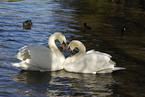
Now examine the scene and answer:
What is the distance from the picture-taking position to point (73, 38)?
15492 millimetres

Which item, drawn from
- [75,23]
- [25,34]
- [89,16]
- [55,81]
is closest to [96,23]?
[75,23]

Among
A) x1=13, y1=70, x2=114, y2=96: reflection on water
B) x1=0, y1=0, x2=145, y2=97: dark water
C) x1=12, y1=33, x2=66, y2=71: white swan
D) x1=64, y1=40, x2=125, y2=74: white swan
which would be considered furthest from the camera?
x1=64, y1=40, x2=125, y2=74: white swan

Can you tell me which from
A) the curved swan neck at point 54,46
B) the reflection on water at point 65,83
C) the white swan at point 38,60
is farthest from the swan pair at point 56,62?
the curved swan neck at point 54,46

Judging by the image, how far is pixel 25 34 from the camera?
52.3 ft

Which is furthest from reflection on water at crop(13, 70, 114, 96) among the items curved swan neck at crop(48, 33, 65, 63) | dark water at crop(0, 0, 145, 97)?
curved swan neck at crop(48, 33, 65, 63)

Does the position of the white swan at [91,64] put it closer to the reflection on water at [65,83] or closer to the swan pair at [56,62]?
the swan pair at [56,62]

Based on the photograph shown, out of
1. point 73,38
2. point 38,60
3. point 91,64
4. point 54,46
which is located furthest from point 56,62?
point 73,38

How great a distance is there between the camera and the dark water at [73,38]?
29.8ft

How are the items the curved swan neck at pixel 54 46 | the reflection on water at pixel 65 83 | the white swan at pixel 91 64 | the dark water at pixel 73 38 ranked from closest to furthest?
1. the reflection on water at pixel 65 83
2. the dark water at pixel 73 38
3. the white swan at pixel 91 64
4. the curved swan neck at pixel 54 46

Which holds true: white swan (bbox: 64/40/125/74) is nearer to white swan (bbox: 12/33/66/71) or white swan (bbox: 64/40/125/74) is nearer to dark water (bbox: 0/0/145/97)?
dark water (bbox: 0/0/145/97)

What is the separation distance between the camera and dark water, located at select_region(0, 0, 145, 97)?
9.07m

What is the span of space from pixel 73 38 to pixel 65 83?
20.1ft

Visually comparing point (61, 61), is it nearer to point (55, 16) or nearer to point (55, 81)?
point (55, 81)

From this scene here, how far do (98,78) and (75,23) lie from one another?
33.1 ft
